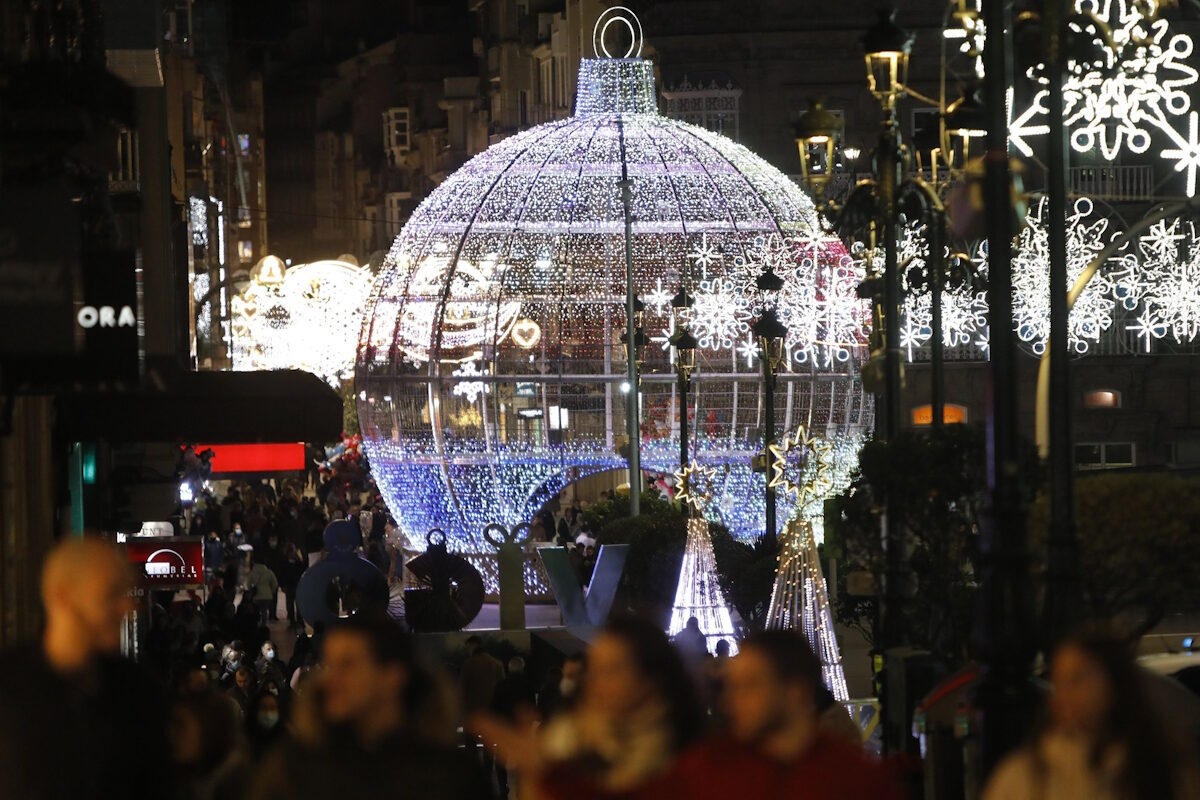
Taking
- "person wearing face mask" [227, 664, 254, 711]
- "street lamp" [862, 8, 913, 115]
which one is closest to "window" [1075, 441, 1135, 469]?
"street lamp" [862, 8, 913, 115]

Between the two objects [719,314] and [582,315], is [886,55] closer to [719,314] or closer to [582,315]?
[719,314]

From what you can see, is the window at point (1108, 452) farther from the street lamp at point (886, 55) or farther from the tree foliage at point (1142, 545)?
the tree foliage at point (1142, 545)

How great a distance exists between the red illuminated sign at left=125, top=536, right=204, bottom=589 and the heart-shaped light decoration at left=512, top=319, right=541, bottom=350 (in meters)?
10.1

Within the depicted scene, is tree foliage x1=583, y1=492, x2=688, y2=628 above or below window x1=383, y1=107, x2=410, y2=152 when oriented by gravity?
below

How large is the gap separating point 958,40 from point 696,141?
16.9 m

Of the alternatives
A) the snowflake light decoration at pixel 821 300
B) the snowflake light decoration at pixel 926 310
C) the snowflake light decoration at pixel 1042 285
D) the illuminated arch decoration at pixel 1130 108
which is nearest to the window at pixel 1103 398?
the illuminated arch decoration at pixel 1130 108

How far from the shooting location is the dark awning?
65.7 feet

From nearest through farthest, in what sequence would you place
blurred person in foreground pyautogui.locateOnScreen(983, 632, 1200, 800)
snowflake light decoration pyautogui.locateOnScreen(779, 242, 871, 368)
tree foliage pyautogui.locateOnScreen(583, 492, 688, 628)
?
blurred person in foreground pyautogui.locateOnScreen(983, 632, 1200, 800)
tree foliage pyautogui.locateOnScreen(583, 492, 688, 628)
snowflake light decoration pyautogui.locateOnScreen(779, 242, 871, 368)

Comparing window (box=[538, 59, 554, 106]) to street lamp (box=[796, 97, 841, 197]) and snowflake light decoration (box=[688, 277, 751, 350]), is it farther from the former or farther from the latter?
street lamp (box=[796, 97, 841, 197])

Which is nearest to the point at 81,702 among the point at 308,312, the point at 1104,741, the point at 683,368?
the point at 1104,741

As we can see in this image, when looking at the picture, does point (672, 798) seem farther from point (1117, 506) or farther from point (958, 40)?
point (958, 40)

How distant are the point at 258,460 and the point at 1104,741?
31.0 metres

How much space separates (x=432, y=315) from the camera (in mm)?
33250

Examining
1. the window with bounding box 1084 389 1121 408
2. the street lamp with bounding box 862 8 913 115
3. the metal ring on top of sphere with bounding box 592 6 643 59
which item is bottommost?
the window with bounding box 1084 389 1121 408
